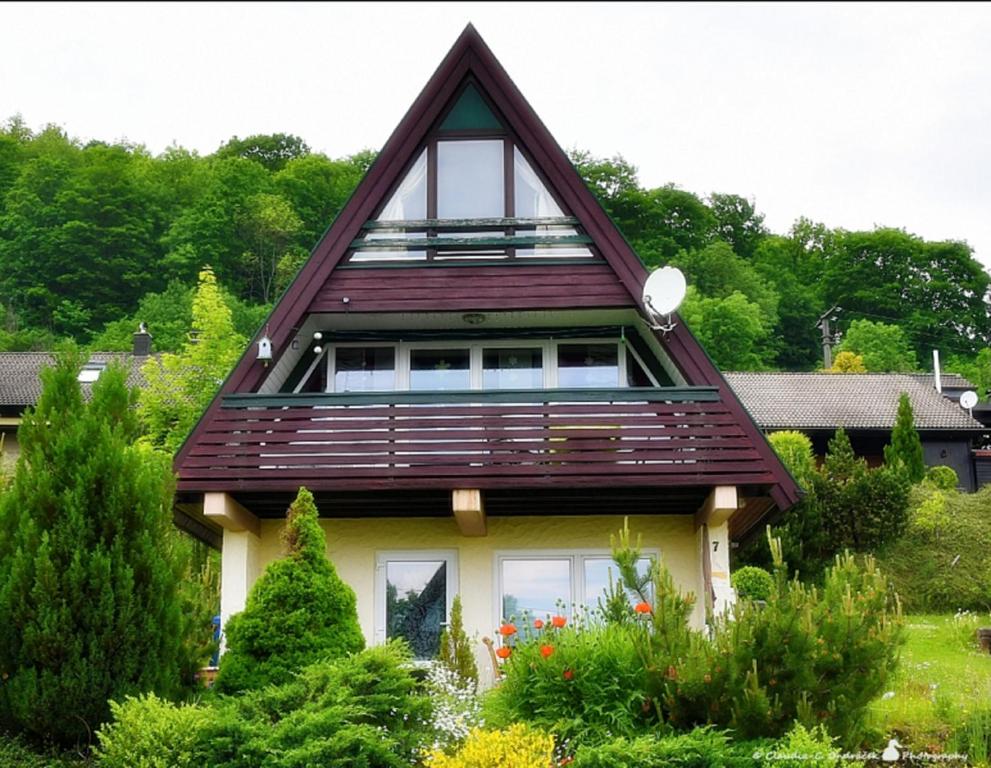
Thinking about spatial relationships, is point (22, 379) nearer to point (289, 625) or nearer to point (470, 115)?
point (470, 115)

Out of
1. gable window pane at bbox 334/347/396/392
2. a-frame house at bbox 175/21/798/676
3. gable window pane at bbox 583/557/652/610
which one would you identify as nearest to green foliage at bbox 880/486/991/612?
a-frame house at bbox 175/21/798/676

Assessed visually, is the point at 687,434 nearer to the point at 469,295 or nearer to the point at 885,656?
the point at 469,295

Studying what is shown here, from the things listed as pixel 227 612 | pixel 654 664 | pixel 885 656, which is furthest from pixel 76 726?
pixel 885 656

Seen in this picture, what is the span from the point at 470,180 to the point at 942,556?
14.0 m

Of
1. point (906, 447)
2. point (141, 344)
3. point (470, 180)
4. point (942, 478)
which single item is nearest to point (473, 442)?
point (470, 180)

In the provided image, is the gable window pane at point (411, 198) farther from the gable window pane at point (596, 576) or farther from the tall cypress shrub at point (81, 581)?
the tall cypress shrub at point (81, 581)

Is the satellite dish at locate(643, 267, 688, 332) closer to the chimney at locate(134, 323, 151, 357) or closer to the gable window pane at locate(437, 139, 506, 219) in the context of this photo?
the gable window pane at locate(437, 139, 506, 219)

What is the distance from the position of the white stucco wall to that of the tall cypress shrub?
11.8 feet

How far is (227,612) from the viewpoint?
14.6 m

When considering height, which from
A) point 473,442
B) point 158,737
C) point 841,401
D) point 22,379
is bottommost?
point 158,737

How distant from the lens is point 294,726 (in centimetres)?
1002

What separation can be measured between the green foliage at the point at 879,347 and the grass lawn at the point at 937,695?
113 feet

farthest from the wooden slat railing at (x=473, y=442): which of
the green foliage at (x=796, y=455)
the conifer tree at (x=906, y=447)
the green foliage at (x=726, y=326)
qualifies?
the green foliage at (x=726, y=326)

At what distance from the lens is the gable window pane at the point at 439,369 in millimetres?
16000
